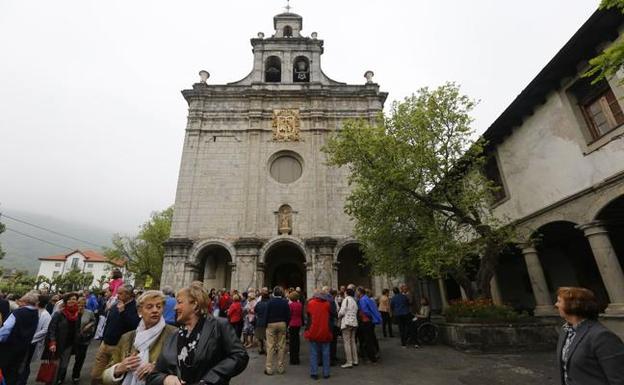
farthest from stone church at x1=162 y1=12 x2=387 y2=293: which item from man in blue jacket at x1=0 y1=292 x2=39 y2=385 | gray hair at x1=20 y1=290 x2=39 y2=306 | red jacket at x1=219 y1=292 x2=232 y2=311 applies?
man in blue jacket at x1=0 y1=292 x2=39 y2=385

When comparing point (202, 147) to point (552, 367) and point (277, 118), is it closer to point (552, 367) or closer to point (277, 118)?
point (277, 118)

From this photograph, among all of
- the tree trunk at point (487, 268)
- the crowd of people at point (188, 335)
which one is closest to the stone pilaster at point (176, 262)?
the crowd of people at point (188, 335)

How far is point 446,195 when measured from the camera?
32.9ft

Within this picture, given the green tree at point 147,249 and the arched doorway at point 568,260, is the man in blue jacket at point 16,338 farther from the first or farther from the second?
the green tree at point 147,249

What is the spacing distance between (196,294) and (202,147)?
1906 centimetres

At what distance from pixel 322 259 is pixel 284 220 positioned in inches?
132

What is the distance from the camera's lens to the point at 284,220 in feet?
60.1

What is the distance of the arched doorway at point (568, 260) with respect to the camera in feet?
38.3

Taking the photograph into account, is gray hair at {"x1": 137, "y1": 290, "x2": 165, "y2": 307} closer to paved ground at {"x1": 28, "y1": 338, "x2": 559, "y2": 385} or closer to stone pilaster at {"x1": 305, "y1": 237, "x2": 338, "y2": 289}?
paved ground at {"x1": 28, "y1": 338, "x2": 559, "y2": 385}

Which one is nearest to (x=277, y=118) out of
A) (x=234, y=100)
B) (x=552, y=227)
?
(x=234, y=100)

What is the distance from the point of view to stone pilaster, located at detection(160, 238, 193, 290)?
1681cm

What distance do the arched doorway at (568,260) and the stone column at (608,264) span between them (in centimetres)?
186

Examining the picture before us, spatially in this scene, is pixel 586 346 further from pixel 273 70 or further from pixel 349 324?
pixel 273 70

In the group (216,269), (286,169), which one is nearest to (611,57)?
(286,169)
